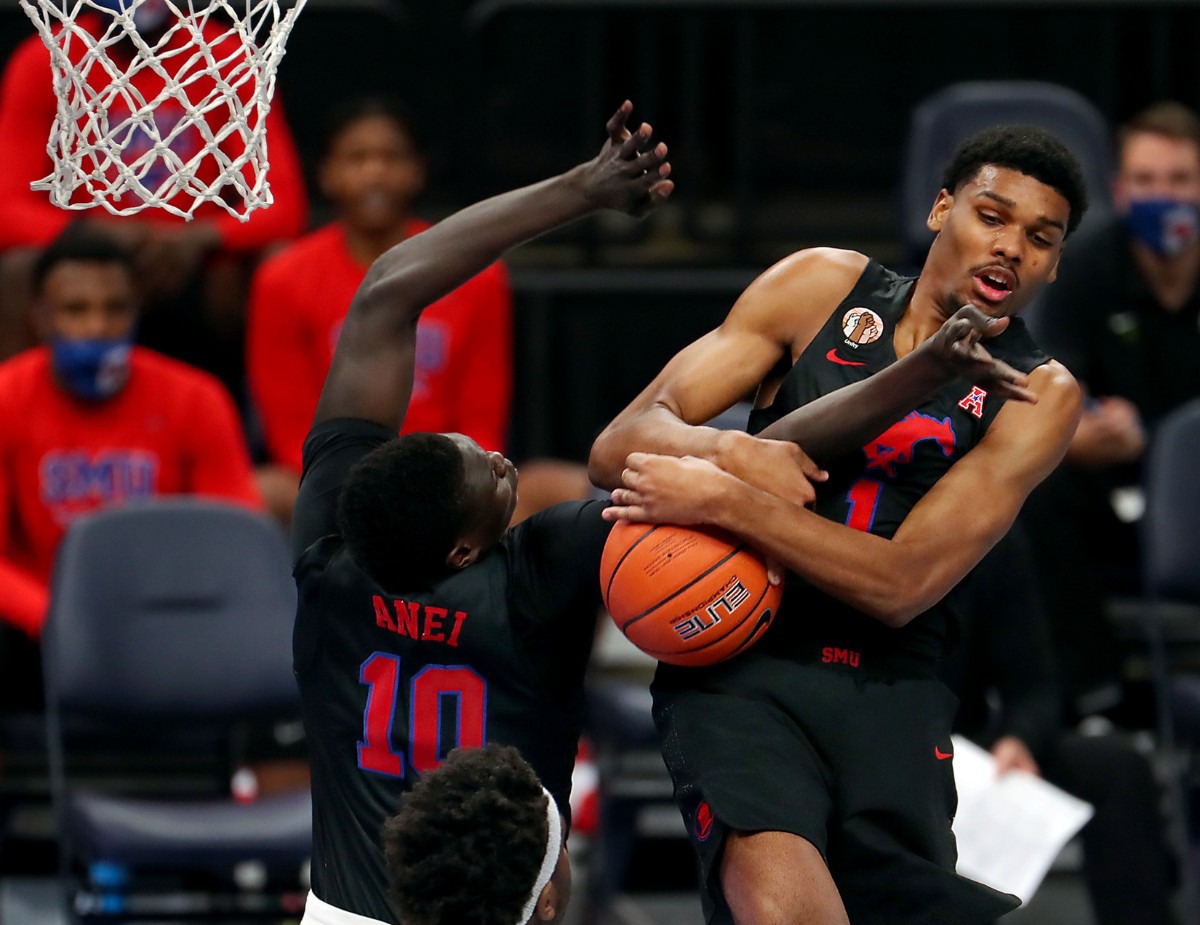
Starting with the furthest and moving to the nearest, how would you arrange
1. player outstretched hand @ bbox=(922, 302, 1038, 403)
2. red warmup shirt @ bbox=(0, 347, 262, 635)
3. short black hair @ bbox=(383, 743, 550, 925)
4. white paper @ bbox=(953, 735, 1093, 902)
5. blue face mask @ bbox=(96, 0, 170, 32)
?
red warmup shirt @ bbox=(0, 347, 262, 635)
blue face mask @ bbox=(96, 0, 170, 32)
white paper @ bbox=(953, 735, 1093, 902)
player outstretched hand @ bbox=(922, 302, 1038, 403)
short black hair @ bbox=(383, 743, 550, 925)

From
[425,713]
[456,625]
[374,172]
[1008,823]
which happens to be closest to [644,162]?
[456,625]

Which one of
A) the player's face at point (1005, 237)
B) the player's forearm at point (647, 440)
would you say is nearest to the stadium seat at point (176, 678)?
→ the player's forearm at point (647, 440)

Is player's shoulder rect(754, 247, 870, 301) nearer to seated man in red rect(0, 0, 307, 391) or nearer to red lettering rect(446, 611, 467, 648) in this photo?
red lettering rect(446, 611, 467, 648)

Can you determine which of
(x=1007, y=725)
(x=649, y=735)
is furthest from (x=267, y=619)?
(x=1007, y=725)

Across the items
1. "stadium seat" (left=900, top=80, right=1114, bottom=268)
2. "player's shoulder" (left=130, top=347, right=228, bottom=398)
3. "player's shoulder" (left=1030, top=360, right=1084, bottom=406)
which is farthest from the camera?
"stadium seat" (left=900, top=80, right=1114, bottom=268)

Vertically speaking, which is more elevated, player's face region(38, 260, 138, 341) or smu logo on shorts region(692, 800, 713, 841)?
player's face region(38, 260, 138, 341)

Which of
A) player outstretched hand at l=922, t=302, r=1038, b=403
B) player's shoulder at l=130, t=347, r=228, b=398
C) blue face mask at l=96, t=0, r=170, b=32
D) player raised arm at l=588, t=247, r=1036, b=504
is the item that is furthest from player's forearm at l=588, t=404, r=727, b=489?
player's shoulder at l=130, t=347, r=228, b=398

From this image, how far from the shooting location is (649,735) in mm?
5984

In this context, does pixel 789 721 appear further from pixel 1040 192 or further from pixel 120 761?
pixel 120 761

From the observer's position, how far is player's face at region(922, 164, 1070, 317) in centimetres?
362

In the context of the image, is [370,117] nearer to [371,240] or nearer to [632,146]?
[371,240]

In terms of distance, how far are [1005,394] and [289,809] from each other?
9.86 ft

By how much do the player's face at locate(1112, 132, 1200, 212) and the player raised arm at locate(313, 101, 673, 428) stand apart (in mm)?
3243

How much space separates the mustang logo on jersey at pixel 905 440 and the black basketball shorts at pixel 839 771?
0.38 metres
